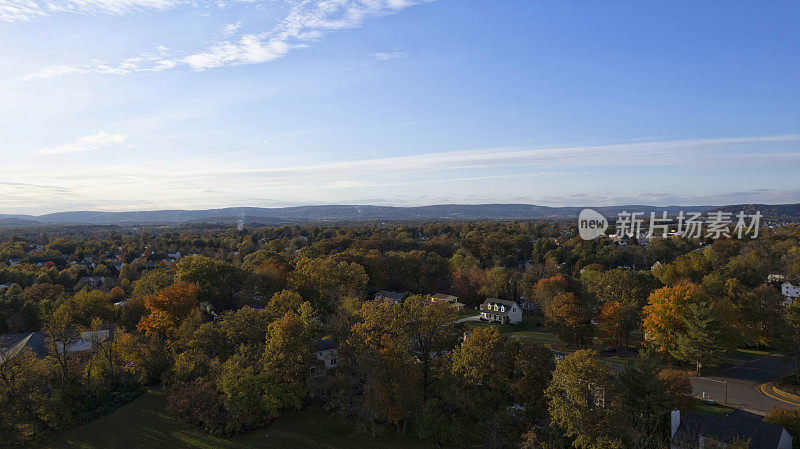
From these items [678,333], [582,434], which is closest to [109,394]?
[582,434]

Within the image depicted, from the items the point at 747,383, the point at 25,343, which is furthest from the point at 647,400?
the point at 25,343

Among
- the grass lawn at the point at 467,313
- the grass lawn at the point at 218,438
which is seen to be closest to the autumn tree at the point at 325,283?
the grass lawn at the point at 218,438

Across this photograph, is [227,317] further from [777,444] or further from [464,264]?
[464,264]

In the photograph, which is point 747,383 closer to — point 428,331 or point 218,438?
point 428,331

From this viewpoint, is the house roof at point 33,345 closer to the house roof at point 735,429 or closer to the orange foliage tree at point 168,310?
the orange foliage tree at point 168,310

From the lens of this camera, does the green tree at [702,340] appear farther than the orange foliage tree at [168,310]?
No

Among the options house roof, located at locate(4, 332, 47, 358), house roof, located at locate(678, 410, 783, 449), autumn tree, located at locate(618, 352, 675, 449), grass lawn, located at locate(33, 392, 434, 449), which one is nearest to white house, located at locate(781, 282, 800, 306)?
house roof, located at locate(678, 410, 783, 449)

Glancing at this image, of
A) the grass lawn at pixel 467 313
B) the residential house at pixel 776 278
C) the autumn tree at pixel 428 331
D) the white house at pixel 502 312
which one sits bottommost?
the grass lawn at pixel 467 313
